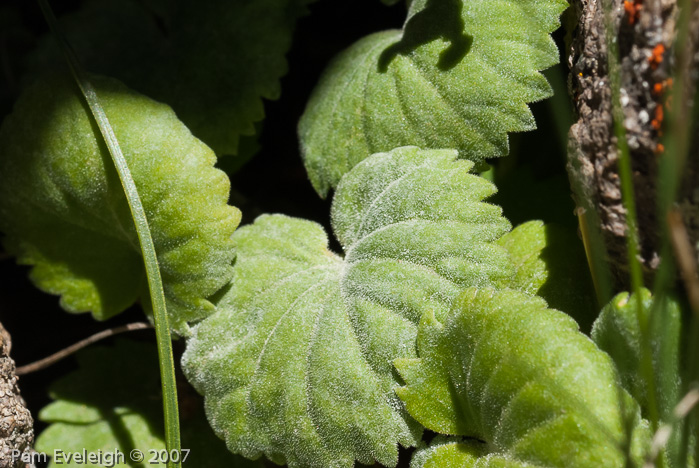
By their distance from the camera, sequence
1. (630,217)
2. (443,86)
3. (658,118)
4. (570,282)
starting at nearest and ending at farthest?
1. (630,217)
2. (658,118)
3. (570,282)
4. (443,86)

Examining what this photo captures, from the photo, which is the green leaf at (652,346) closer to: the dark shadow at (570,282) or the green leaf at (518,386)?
the green leaf at (518,386)

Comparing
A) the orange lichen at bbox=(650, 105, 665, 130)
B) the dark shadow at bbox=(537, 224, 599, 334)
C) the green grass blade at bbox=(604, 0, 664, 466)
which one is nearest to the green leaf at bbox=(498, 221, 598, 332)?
the dark shadow at bbox=(537, 224, 599, 334)

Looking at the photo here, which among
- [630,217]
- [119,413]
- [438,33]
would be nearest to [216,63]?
[438,33]

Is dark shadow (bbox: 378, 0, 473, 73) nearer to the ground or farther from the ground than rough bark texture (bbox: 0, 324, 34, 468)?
farther from the ground

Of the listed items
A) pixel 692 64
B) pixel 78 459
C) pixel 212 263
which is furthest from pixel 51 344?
pixel 692 64

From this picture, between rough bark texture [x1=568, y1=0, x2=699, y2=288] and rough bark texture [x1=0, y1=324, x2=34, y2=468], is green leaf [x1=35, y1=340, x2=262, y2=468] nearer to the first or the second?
rough bark texture [x1=0, y1=324, x2=34, y2=468]

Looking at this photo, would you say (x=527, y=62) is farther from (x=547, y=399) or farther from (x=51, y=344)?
(x=51, y=344)

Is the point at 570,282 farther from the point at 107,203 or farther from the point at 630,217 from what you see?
the point at 107,203

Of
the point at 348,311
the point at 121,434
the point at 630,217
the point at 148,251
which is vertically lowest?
the point at 121,434
